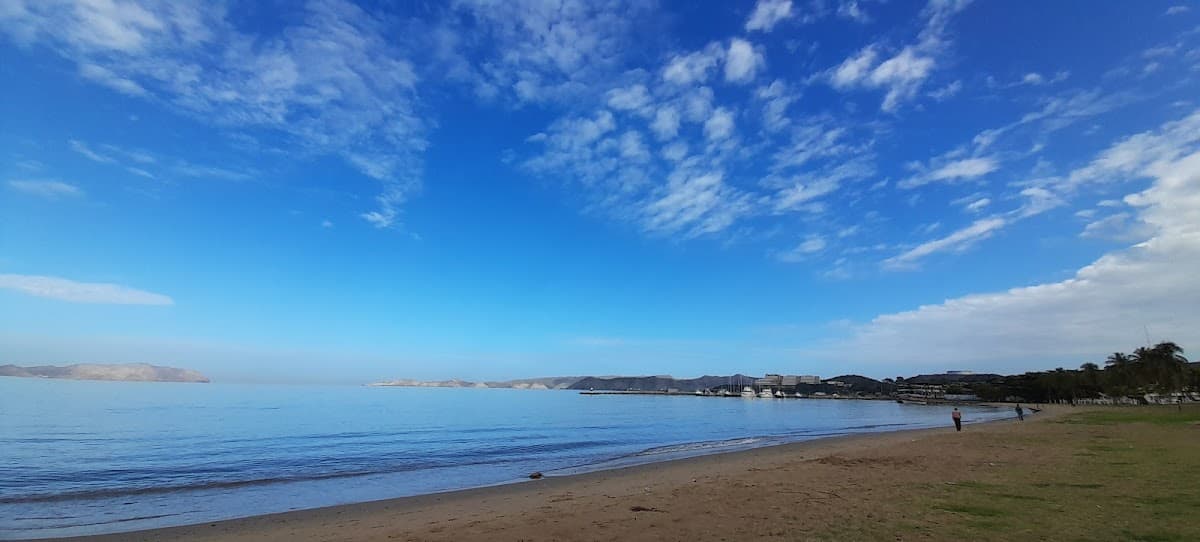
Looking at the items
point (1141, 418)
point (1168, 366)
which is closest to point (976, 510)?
point (1141, 418)

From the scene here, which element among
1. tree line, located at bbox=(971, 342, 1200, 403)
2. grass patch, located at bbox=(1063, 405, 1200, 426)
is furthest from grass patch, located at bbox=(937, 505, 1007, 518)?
tree line, located at bbox=(971, 342, 1200, 403)

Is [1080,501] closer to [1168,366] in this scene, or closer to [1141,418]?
[1141,418]

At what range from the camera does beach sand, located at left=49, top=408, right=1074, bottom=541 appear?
10.2 metres

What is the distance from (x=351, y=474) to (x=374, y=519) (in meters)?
11.5

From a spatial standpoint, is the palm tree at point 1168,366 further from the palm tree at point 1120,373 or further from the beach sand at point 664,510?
the beach sand at point 664,510

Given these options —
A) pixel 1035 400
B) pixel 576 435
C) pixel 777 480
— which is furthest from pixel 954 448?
pixel 1035 400

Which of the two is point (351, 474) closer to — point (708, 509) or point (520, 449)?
point (520, 449)

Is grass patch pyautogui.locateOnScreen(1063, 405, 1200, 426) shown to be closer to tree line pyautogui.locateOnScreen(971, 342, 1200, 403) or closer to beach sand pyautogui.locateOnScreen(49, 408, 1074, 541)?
beach sand pyautogui.locateOnScreen(49, 408, 1074, 541)

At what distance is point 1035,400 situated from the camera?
136 meters

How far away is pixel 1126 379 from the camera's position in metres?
87.6

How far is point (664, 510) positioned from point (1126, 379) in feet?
358

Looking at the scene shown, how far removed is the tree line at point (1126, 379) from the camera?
3031 inches

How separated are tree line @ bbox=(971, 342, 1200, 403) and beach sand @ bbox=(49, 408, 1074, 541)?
266 feet

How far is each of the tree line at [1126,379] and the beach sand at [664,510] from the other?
266 ft
